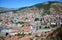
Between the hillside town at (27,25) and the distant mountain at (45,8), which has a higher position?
the distant mountain at (45,8)

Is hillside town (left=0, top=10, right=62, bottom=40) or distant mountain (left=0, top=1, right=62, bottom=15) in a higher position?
distant mountain (left=0, top=1, right=62, bottom=15)

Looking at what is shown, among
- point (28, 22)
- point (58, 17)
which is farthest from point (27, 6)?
point (58, 17)

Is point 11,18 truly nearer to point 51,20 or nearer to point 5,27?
point 5,27

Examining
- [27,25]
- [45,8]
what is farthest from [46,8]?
[27,25]

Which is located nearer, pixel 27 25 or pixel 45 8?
pixel 27 25

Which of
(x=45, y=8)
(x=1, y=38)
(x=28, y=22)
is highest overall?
(x=45, y=8)

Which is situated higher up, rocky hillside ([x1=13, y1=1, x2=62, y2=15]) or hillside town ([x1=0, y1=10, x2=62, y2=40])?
rocky hillside ([x1=13, y1=1, x2=62, y2=15])

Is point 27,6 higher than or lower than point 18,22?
higher

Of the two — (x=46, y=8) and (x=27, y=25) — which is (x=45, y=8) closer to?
(x=46, y=8)
